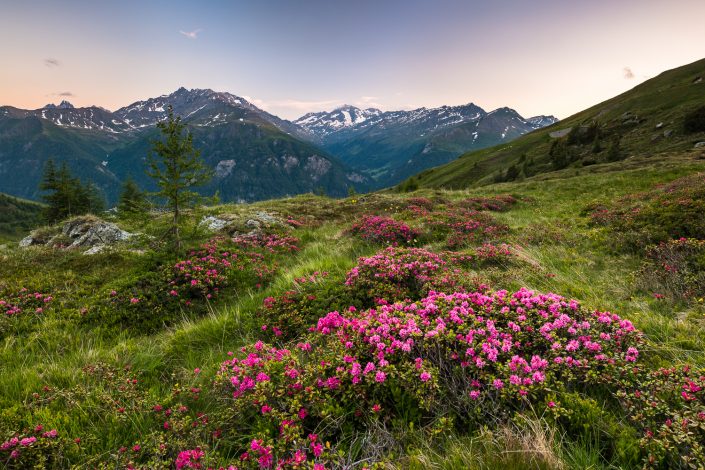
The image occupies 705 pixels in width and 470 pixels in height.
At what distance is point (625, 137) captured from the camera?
65.2 meters

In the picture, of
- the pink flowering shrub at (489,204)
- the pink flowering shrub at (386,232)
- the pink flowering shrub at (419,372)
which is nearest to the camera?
the pink flowering shrub at (419,372)

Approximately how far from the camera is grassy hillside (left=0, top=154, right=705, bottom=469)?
296 centimetres

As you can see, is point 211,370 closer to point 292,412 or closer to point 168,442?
point 168,442

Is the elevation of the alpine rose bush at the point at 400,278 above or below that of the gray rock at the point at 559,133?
below

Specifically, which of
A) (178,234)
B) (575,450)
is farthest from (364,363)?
(178,234)

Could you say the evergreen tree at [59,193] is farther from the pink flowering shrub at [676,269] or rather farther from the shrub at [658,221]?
the pink flowering shrub at [676,269]

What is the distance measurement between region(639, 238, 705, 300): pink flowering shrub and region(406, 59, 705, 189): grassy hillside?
34968mm

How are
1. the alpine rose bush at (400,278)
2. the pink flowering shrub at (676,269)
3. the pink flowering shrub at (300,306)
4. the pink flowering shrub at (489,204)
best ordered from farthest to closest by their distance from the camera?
the pink flowering shrub at (489,204) < the alpine rose bush at (400,278) < the pink flowering shrub at (676,269) < the pink flowering shrub at (300,306)

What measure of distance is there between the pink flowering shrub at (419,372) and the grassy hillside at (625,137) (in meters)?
41.6

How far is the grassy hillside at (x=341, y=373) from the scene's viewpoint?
9.72 feet

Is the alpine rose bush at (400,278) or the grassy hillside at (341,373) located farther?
the alpine rose bush at (400,278)

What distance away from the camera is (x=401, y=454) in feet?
9.72

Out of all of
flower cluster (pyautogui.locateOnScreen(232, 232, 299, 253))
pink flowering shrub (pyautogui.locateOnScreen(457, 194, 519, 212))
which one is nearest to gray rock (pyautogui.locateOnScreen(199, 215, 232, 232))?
flower cluster (pyautogui.locateOnScreen(232, 232, 299, 253))

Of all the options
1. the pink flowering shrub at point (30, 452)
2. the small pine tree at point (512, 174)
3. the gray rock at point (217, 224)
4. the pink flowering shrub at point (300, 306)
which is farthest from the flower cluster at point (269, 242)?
the small pine tree at point (512, 174)
